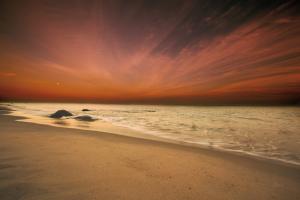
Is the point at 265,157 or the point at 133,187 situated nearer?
the point at 133,187

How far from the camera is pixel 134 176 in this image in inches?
176

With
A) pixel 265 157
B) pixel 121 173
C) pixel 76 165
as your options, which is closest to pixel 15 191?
pixel 76 165

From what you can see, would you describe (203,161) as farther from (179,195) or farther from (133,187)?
(133,187)

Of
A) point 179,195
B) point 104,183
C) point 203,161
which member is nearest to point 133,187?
point 104,183

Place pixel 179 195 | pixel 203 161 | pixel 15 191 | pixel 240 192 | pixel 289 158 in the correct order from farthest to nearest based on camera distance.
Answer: pixel 289 158 < pixel 203 161 < pixel 240 192 < pixel 179 195 < pixel 15 191

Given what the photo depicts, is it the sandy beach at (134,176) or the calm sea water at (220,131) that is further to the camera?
the calm sea water at (220,131)

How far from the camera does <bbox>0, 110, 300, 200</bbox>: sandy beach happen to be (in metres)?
3.59

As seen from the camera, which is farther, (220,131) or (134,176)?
(220,131)

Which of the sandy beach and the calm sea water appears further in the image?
the calm sea water

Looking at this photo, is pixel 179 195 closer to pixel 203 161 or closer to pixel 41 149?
pixel 203 161

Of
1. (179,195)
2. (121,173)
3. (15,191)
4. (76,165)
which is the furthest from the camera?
(76,165)

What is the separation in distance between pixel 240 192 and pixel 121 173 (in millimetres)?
2963

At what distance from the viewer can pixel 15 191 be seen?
11.1ft

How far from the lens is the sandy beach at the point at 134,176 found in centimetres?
359
